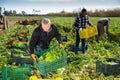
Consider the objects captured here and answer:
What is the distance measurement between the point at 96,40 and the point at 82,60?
5876 mm

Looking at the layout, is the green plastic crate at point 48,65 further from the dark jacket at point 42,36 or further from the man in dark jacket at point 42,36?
the dark jacket at point 42,36

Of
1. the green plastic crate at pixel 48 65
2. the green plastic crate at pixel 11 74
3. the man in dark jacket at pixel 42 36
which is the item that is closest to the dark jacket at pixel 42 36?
the man in dark jacket at pixel 42 36

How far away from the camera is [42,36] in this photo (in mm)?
9578

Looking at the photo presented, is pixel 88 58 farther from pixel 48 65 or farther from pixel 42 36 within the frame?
pixel 48 65

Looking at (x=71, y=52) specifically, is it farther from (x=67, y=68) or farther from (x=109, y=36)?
(x=109, y=36)

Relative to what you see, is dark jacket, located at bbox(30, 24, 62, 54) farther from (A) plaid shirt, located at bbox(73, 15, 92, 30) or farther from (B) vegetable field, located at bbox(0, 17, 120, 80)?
(A) plaid shirt, located at bbox(73, 15, 92, 30)

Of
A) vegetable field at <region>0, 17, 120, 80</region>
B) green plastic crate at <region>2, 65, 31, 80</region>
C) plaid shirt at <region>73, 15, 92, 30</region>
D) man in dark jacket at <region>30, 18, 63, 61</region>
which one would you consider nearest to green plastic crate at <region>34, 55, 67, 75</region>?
man in dark jacket at <region>30, 18, 63, 61</region>

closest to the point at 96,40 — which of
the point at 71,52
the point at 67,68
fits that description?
the point at 71,52

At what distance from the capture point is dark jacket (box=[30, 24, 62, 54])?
9391mm

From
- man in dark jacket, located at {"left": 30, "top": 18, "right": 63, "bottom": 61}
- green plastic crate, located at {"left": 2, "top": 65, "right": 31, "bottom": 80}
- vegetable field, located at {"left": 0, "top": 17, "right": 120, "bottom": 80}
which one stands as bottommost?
vegetable field, located at {"left": 0, "top": 17, "right": 120, "bottom": 80}

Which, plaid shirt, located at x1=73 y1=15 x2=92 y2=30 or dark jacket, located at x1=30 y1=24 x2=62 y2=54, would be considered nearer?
dark jacket, located at x1=30 y1=24 x2=62 y2=54

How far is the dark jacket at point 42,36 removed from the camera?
30.8 ft

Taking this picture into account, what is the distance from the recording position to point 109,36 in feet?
63.0

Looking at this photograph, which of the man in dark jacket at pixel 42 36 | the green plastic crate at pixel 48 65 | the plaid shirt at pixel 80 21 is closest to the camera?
the green plastic crate at pixel 48 65
